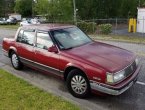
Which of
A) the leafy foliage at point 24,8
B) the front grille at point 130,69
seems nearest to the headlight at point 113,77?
Result: the front grille at point 130,69

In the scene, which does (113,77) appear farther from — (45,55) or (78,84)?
(45,55)

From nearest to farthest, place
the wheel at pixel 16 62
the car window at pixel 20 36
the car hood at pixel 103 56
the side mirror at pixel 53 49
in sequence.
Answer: the car hood at pixel 103 56
the side mirror at pixel 53 49
the car window at pixel 20 36
the wheel at pixel 16 62

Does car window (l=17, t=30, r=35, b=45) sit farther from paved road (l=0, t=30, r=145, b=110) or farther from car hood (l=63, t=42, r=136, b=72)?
car hood (l=63, t=42, r=136, b=72)

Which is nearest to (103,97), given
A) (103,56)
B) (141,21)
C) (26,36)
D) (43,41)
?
(103,56)

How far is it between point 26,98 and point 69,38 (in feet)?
6.34

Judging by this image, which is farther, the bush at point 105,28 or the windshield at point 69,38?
the bush at point 105,28

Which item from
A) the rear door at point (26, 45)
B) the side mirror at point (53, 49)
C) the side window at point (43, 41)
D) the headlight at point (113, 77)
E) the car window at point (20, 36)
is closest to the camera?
the headlight at point (113, 77)

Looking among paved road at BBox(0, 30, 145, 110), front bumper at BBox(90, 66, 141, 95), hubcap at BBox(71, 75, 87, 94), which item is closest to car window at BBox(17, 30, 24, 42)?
paved road at BBox(0, 30, 145, 110)

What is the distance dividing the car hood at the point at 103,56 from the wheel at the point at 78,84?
36 cm

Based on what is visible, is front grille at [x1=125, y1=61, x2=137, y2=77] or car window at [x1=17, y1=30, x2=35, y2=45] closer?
front grille at [x1=125, y1=61, x2=137, y2=77]

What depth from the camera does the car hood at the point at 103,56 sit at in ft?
16.7

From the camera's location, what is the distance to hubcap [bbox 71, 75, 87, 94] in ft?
17.7

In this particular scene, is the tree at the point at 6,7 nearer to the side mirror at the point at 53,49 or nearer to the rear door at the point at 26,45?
the rear door at the point at 26,45

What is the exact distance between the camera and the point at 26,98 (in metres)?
5.45
